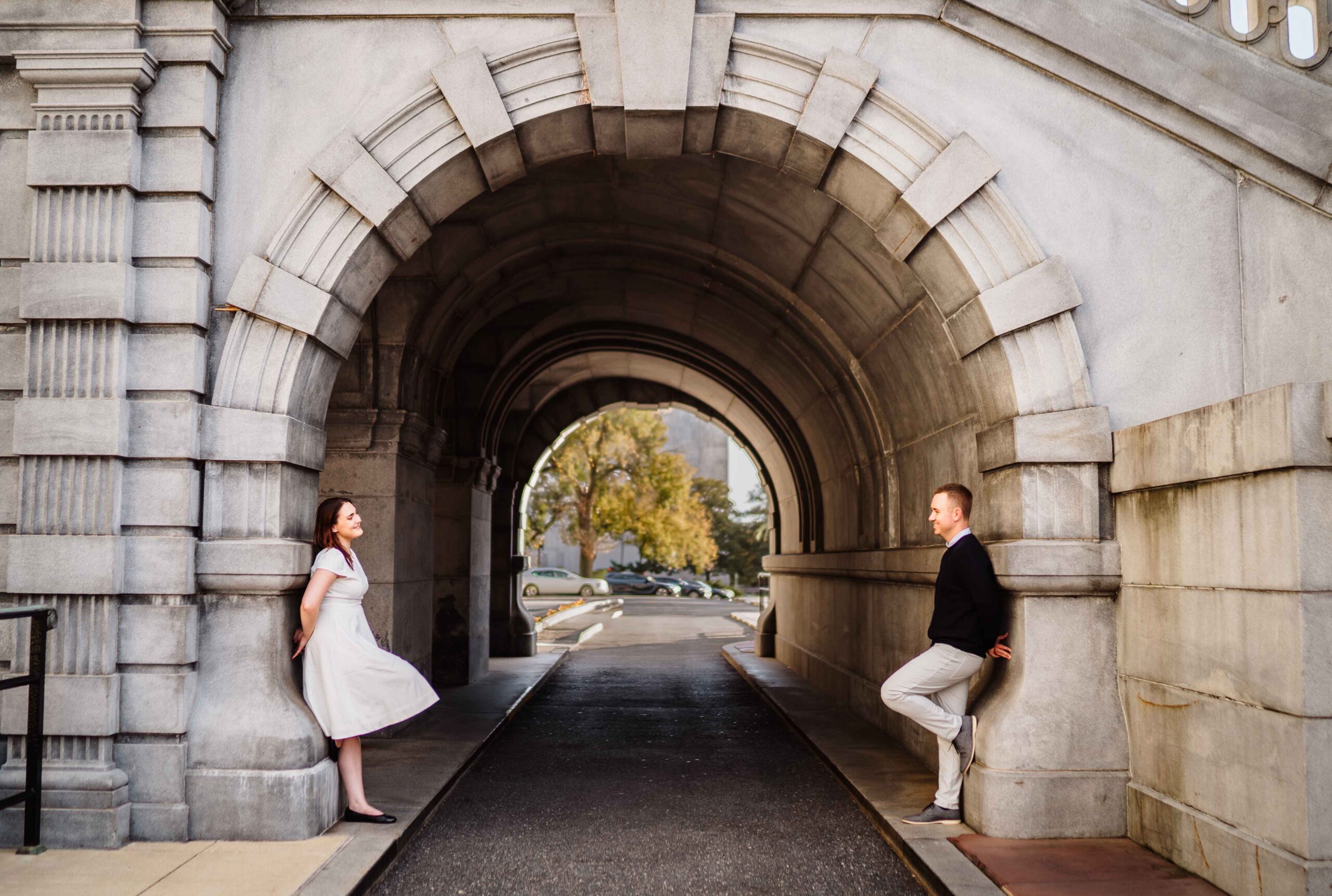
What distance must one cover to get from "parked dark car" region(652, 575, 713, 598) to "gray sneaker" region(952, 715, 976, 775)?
4511 centimetres

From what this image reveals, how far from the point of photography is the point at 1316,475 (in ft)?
15.1

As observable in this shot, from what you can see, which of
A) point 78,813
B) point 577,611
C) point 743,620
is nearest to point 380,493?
point 78,813

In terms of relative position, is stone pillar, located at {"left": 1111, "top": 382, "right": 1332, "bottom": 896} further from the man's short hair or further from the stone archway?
the man's short hair

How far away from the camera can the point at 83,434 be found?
231 inches

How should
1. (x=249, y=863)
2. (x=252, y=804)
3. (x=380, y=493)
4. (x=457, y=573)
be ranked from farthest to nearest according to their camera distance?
(x=457, y=573), (x=380, y=493), (x=252, y=804), (x=249, y=863)

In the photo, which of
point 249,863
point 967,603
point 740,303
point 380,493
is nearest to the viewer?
point 249,863

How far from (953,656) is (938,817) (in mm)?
966

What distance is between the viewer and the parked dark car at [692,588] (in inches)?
2020

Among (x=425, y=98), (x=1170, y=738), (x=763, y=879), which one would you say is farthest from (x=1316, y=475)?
(x=425, y=98)

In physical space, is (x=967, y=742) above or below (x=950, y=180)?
below

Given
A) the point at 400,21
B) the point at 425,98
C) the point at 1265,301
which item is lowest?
the point at 1265,301

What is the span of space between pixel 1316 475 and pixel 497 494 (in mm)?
13680

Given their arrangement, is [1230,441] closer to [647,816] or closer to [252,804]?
[647,816]

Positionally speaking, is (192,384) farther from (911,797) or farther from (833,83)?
(911,797)
